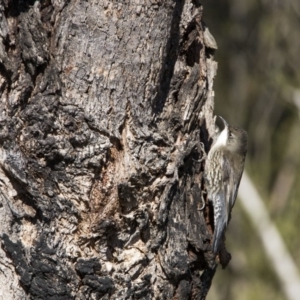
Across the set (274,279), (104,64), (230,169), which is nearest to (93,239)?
(104,64)

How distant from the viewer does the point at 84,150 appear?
2930mm

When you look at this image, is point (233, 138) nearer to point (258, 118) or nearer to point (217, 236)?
point (217, 236)

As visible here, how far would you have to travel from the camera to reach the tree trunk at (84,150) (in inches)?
114

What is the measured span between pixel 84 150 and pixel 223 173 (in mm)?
1910

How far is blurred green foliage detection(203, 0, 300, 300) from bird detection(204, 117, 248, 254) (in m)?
4.33

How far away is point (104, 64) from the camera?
116 inches

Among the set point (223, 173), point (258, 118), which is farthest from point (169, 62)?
point (258, 118)

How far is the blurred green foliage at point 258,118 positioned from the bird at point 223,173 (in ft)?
14.2

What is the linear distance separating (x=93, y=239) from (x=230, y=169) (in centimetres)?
233

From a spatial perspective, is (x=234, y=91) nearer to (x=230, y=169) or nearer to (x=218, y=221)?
(x=230, y=169)

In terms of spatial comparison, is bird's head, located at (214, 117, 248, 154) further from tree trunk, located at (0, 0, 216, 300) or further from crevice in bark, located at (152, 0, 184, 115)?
tree trunk, located at (0, 0, 216, 300)

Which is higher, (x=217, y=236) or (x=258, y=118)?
(x=258, y=118)

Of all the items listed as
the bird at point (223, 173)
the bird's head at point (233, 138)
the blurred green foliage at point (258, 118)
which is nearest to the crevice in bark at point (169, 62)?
the bird at point (223, 173)

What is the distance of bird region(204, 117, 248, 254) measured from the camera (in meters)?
3.68
